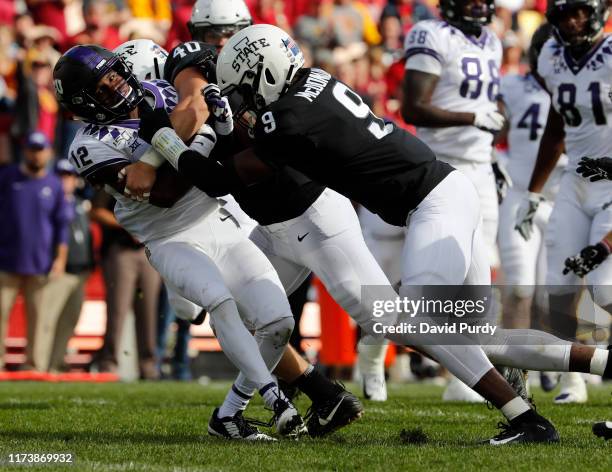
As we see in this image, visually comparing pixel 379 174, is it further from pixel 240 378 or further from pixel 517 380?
pixel 517 380

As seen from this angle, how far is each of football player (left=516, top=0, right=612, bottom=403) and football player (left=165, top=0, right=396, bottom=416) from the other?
1.58m

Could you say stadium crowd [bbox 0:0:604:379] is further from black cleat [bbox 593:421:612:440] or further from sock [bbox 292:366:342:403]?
black cleat [bbox 593:421:612:440]

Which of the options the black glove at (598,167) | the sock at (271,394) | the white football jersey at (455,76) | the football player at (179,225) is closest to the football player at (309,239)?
the football player at (179,225)

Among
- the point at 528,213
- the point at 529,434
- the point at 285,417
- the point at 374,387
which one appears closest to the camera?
the point at 529,434

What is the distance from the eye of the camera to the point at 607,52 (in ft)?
22.3

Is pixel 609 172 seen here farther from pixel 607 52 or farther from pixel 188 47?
pixel 188 47

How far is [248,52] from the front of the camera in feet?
16.7

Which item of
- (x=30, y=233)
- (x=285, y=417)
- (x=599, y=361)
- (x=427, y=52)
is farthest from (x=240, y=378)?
(x=30, y=233)

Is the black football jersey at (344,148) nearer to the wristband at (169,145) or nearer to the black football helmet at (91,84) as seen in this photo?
the wristband at (169,145)

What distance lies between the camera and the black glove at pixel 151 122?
5377mm

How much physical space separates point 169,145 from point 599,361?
1902 millimetres

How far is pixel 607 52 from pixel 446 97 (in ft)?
4.18

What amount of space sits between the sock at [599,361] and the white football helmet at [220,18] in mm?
2826

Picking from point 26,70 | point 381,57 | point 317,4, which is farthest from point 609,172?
point 317,4
